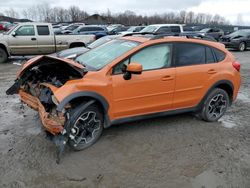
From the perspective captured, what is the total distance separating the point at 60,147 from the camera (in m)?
3.57

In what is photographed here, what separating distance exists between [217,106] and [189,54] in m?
1.28

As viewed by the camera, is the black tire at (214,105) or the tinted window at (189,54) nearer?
the tinted window at (189,54)

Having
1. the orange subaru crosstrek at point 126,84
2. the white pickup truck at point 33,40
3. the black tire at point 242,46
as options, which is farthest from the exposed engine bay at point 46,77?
the black tire at point 242,46

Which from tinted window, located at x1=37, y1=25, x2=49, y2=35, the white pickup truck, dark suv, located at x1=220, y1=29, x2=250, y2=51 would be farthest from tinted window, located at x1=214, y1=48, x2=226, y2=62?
dark suv, located at x1=220, y1=29, x2=250, y2=51

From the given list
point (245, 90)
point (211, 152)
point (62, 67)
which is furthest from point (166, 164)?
point (245, 90)

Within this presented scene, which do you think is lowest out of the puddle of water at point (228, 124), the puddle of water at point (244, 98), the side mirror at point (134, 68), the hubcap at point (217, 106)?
the puddle of water at point (244, 98)

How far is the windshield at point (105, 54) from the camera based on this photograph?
168 inches

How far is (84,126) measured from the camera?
393cm

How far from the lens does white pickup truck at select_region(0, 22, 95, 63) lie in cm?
1212

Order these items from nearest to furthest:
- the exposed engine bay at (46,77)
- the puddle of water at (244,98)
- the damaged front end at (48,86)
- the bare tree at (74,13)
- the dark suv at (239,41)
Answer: the damaged front end at (48,86) < the exposed engine bay at (46,77) < the puddle of water at (244,98) < the dark suv at (239,41) < the bare tree at (74,13)

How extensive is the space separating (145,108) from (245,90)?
15.1 ft

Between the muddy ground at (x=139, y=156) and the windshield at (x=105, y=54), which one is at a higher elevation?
the windshield at (x=105, y=54)

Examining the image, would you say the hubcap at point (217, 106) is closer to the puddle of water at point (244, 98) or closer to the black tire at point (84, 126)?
the puddle of water at point (244, 98)

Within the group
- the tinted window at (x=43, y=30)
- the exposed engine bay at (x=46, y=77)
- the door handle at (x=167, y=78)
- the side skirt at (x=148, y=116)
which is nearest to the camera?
the exposed engine bay at (x=46, y=77)
